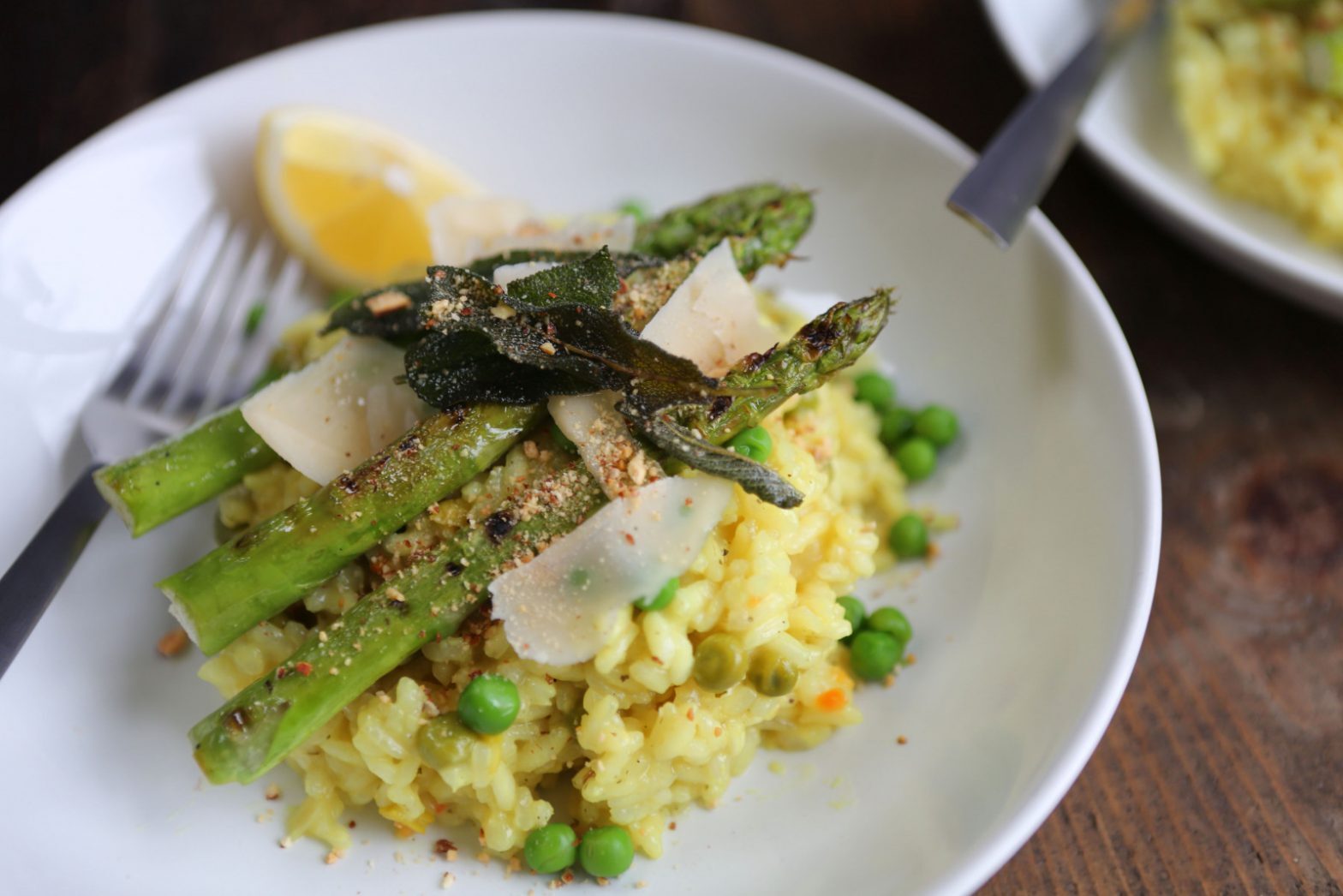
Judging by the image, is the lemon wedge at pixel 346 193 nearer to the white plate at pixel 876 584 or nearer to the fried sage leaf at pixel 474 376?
the white plate at pixel 876 584

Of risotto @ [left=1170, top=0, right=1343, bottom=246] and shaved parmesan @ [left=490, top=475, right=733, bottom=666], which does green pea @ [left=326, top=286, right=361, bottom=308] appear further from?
risotto @ [left=1170, top=0, right=1343, bottom=246]

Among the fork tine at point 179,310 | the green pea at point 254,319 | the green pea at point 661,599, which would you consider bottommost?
A: the green pea at point 661,599

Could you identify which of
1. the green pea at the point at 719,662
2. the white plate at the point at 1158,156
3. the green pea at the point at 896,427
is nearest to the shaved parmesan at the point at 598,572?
the green pea at the point at 719,662

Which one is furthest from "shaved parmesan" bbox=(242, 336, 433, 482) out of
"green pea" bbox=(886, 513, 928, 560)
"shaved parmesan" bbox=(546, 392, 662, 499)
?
"green pea" bbox=(886, 513, 928, 560)

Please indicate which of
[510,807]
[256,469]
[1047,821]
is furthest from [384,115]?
[1047,821]

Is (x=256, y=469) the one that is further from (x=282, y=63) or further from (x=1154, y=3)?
(x=1154, y=3)

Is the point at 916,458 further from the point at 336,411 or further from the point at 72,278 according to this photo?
the point at 72,278
